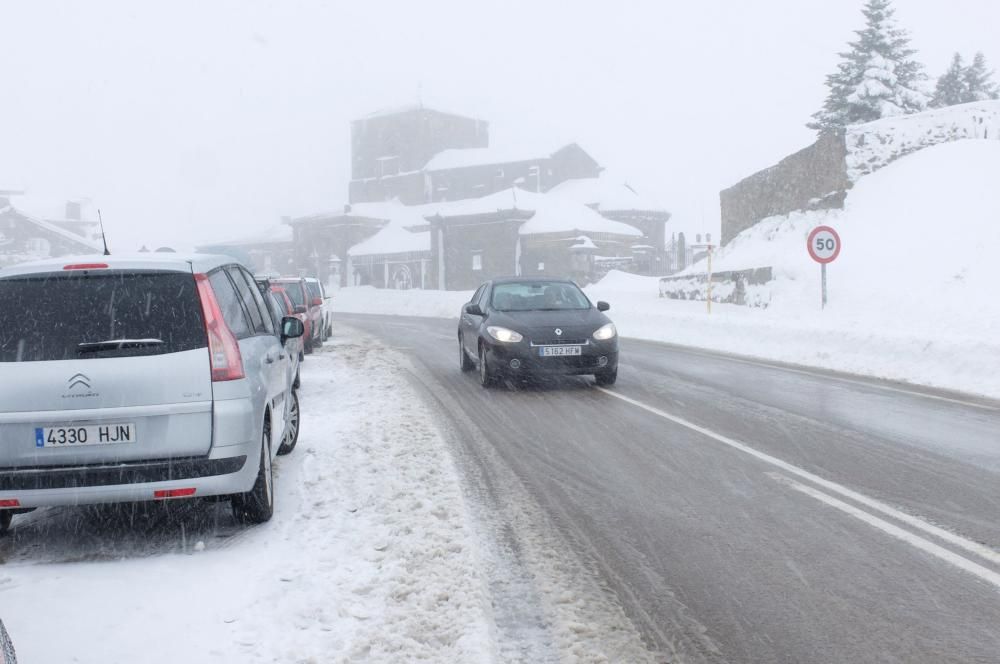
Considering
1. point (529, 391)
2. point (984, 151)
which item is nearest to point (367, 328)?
point (529, 391)

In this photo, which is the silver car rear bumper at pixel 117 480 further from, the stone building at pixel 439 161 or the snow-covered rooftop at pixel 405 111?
the snow-covered rooftop at pixel 405 111

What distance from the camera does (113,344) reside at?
455 centimetres

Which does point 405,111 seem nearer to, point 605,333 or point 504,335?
point 504,335

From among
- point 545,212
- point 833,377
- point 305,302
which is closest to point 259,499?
point 833,377

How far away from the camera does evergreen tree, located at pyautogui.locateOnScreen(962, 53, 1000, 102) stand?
4559 cm

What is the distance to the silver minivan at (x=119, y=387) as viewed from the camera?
4.42m

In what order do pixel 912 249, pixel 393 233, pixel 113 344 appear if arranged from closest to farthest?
1. pixel 113 344
2. pixel 912 249
3. pixel 393 233

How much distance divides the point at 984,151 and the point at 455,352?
55.7 feet

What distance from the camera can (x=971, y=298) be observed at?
1762 centimetres

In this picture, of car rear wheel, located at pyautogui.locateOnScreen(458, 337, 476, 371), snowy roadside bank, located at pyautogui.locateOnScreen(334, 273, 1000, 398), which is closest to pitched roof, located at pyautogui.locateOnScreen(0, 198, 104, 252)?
snowy roadside bank, located at pyautogui.locateOnScreen(334, 273, 1000, 398)

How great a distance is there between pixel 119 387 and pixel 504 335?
6.96 m

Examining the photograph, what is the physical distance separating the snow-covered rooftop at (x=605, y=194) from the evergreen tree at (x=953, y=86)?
82.5 feet

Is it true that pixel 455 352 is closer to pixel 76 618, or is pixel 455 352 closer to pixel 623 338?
pixel 623 338

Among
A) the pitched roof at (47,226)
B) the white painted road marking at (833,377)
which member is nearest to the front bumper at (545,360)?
the white painted road marking at (833,377)
